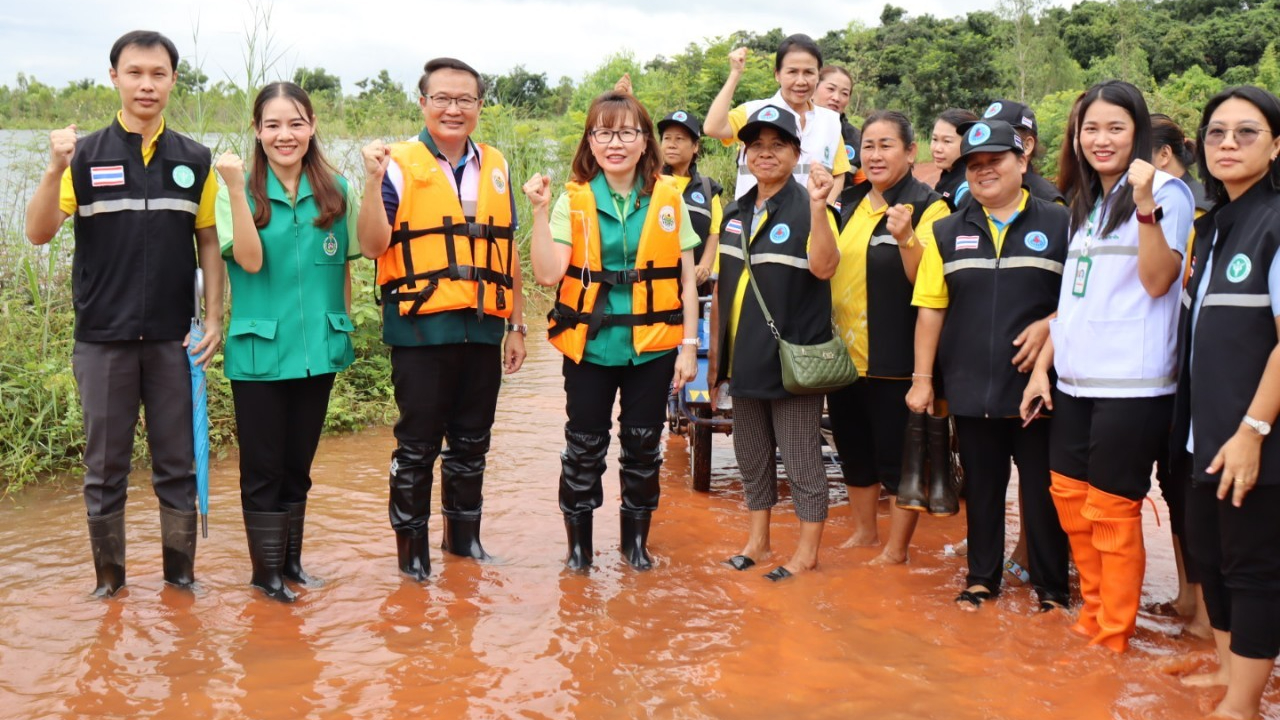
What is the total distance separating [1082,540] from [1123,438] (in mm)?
523

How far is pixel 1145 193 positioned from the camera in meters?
3.48

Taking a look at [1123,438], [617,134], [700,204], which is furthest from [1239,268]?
[700,204]

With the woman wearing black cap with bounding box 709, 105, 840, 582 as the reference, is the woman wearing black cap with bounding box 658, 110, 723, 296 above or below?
above

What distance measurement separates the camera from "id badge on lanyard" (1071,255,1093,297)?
12.8ft

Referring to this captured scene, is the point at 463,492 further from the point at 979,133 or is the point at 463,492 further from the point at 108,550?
the point at 979,133

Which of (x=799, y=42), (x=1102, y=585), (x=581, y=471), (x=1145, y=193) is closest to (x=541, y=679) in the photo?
(x=581, y=471)

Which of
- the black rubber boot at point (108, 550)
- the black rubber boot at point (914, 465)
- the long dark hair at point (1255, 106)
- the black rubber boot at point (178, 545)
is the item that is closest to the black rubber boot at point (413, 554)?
the black rubber boot at point (178, 545)

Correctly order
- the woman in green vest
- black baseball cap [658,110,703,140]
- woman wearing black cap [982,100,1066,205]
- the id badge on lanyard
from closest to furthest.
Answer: the id badge on lanyard < the woman in green vest < woman wearing black cap [982,100,1066,205] < black baseball cap [658,110,703,140]

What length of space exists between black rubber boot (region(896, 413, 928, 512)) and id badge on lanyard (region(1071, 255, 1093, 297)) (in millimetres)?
968

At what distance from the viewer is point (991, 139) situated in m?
4.28

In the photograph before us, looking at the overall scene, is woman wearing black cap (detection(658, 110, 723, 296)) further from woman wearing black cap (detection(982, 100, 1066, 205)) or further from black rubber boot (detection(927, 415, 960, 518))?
black rubber boot (detection(927, 415, 960, 518))

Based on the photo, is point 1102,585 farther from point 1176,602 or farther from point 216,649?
point 216,649

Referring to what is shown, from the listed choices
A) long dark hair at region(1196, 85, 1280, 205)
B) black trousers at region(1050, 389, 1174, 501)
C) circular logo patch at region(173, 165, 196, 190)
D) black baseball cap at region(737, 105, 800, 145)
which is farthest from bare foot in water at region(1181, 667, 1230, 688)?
circular logo patch at region(173, 165, 196, 190)

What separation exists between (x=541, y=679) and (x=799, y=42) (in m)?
3.76
